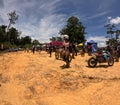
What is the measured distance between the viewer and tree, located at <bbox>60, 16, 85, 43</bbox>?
5458 cm

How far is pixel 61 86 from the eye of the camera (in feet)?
40.7

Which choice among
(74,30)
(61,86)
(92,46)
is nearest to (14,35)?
(74,30)

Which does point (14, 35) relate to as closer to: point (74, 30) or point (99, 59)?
point (74, 30)

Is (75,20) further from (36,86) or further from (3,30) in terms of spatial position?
(36,86)

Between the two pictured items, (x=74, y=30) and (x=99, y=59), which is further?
(x=74, y=30)

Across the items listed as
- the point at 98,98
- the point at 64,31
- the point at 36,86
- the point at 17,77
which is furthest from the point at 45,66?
the point at 64,31

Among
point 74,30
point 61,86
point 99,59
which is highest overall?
point 74,30

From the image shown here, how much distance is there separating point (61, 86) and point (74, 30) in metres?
43.4

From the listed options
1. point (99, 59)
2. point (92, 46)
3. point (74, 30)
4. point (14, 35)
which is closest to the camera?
point (99, 59)

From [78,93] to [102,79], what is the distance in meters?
1.79

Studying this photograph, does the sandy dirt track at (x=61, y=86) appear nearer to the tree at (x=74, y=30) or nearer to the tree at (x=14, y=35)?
the tree at (x=74, y=30)

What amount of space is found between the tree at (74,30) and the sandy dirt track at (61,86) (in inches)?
1545

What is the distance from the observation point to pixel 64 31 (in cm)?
5628

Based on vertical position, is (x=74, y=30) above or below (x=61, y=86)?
above
